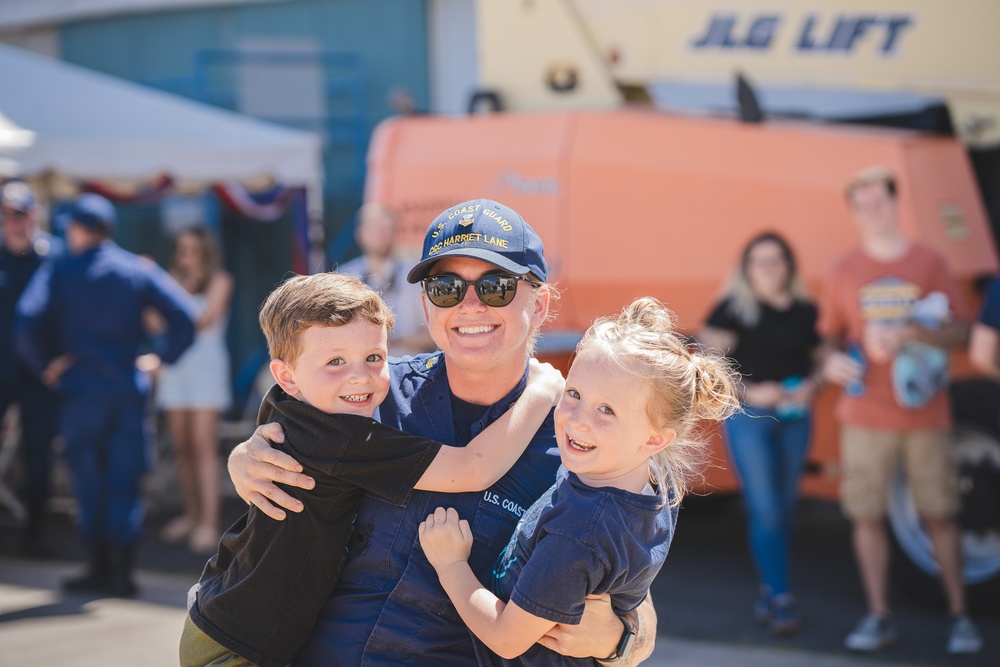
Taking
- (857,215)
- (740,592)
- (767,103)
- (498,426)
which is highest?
(767,103)

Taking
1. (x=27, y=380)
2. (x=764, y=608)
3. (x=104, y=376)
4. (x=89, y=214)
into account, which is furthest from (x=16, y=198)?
(x=764, y=608)

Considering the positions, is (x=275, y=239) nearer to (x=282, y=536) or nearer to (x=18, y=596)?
(x=18, y=596)

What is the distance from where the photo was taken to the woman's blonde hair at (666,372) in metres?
2.09

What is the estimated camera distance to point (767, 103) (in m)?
6.80

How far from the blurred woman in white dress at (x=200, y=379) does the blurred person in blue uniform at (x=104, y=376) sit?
3.44 ft

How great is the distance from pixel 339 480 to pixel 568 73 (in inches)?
200

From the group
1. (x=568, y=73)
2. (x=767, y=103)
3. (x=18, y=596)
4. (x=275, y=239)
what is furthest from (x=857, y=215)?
(x=275, y=239)

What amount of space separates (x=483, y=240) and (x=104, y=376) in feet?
14.7

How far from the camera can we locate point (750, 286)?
18.0 feet

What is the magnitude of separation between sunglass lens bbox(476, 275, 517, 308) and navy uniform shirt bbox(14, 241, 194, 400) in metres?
4.41

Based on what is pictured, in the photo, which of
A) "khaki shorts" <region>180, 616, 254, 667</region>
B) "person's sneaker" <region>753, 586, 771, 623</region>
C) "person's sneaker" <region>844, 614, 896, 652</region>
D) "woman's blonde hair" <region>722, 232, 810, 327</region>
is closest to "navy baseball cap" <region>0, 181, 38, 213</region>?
"woman's blonde hair" <region>722, 232, 810, 327</region>

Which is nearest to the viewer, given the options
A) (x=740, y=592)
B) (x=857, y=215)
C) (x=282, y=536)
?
(x=282, y=536)

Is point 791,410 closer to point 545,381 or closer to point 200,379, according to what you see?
point 545,381

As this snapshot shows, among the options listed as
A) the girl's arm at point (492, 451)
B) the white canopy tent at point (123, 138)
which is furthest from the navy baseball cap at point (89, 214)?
the girl's arm at point (492, 451)
